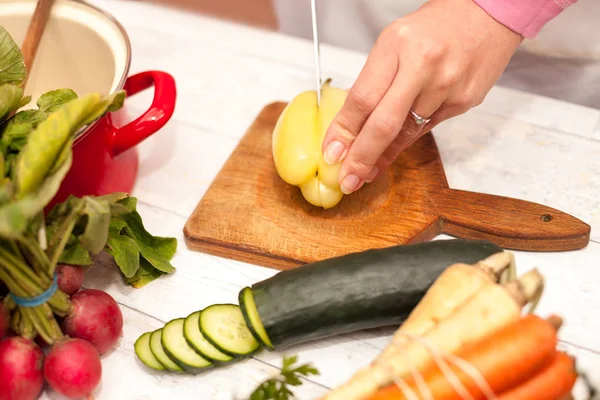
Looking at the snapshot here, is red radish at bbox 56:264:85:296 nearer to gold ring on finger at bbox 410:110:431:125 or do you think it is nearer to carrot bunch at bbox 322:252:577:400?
carrot bunch at bbox 322:252:577:400

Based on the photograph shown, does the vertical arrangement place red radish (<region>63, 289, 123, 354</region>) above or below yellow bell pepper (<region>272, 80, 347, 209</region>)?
below

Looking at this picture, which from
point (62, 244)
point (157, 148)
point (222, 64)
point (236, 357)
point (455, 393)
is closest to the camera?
point (455, 393)

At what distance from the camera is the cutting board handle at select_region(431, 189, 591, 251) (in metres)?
1.09

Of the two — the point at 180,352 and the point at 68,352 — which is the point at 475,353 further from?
the point at 68,352

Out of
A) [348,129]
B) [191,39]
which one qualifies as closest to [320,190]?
[348,129]

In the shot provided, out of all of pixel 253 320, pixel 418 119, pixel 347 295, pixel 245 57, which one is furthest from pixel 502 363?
pixel 245 57

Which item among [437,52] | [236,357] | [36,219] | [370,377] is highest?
[437,52]

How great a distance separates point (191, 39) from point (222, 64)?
0.13 metres

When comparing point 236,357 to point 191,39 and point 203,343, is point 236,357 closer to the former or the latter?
point 203,343

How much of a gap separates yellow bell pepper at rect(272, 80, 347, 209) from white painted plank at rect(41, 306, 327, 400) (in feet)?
1.03

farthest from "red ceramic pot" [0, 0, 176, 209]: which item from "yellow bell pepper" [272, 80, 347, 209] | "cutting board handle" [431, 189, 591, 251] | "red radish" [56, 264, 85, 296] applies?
"cutting board handle" [431, 189, 591, 251]

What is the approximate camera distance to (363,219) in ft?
3.79

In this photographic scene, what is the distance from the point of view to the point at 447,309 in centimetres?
83

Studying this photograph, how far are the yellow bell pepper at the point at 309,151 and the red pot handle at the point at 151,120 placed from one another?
21 cm
